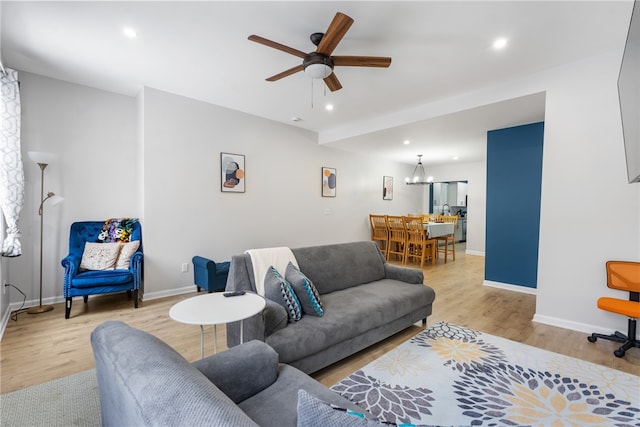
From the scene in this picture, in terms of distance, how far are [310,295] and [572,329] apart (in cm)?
287

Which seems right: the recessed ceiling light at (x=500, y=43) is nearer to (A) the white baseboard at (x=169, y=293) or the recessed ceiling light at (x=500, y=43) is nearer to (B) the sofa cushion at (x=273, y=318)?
(B) the sofa cushion at (x=273, y=318)

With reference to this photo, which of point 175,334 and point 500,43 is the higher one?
point 500,43

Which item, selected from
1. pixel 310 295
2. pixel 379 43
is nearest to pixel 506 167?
pixel 379 43

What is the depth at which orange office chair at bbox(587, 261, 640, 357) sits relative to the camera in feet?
7.93

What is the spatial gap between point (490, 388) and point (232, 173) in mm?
4038

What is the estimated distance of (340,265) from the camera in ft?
9.45

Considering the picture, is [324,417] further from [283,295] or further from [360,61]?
[360,61]

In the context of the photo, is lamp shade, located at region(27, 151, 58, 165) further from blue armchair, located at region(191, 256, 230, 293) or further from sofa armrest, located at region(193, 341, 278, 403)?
sofa armrest, located at region(193, 341, 278, 403)

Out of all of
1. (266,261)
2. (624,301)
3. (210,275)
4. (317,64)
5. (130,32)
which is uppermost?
(130,32)

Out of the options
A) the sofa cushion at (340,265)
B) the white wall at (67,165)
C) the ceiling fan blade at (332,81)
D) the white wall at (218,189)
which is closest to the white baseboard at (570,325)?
the sofa cushion at (340,265)

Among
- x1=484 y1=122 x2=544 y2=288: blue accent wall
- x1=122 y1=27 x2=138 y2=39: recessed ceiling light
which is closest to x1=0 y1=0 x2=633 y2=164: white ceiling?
x1=122 y1=27 x2=138 y2=39: recessed ceiling light

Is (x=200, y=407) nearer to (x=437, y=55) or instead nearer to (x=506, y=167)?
(x=437, y=55)

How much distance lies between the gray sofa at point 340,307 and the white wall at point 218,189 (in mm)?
2141

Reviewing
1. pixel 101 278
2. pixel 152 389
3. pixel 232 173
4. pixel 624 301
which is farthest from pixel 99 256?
pixel 624 301
